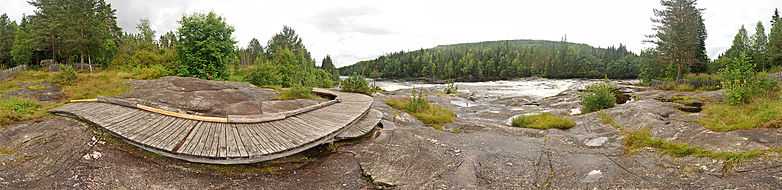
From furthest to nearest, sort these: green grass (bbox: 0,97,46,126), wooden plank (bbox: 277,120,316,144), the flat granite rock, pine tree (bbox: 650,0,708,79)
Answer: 1. pine tree (bbox: 650,0,708,79)
2. the flat granite rock
3. green grass (bbox: 0,97,46,126)
4. wooden plank (bbox: 277,120,316,144)

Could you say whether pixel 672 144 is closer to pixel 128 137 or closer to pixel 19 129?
pixel 128 137

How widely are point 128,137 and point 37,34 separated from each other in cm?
3884

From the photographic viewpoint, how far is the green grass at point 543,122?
1428cm

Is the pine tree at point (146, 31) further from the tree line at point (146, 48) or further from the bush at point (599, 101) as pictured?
the bush at point (599, 101)

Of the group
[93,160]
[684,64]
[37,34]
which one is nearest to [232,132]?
[93,160]

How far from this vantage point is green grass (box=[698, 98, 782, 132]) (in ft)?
32.6

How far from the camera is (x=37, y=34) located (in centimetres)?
3634

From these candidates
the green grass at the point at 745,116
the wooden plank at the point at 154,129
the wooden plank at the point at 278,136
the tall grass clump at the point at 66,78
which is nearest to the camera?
the wooden plank at the point at 154,129

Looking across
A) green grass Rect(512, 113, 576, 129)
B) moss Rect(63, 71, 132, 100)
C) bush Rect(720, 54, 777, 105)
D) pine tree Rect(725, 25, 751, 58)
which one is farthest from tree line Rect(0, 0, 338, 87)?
pine tree Rect(725, 25, 751, 58)

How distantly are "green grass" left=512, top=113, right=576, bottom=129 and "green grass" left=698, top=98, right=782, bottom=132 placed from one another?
12.4ft

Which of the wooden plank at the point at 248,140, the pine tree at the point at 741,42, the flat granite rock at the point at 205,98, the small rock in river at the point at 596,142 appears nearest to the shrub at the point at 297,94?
the flat granite rock at the point at 205,98

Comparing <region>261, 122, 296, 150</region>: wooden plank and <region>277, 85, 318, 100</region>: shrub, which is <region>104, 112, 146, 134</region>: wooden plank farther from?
<region>277, 85, 318, 100</region>: shrub

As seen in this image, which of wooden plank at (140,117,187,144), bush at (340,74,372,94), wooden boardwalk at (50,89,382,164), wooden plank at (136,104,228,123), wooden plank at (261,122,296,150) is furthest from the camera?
bush at (340,74,372,94)

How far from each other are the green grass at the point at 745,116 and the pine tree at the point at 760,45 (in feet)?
161
